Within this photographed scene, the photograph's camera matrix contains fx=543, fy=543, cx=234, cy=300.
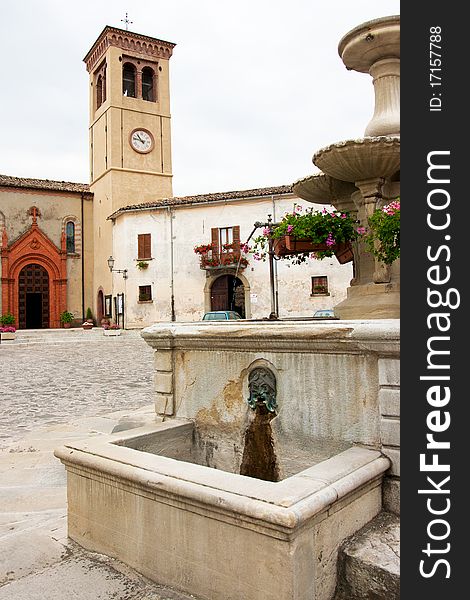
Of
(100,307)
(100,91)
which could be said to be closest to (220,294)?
(100,307)

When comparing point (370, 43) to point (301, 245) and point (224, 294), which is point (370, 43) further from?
point (224, 294)

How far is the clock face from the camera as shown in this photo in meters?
32.5

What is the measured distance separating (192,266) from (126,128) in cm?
991

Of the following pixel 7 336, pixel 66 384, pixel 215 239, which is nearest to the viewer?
pixel 66 384

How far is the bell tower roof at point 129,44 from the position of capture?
31719 millimetres

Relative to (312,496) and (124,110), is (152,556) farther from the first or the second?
(124,110)

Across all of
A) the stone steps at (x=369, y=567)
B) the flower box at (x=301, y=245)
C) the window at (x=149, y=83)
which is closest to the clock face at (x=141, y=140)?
the window at (x=149, y=83)

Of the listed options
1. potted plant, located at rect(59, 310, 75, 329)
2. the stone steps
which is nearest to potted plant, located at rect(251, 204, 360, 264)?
the stone steps

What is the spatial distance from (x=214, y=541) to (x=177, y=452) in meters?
1.44

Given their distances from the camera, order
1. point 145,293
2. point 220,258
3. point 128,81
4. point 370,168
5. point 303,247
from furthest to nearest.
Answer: point 128,81 < point 145,293 < point 220,258 < point 303,247 < point 370,168

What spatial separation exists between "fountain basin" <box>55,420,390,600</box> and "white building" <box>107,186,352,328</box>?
944 inches

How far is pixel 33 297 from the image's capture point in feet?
107

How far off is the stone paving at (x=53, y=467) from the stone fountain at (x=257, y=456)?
154 millimetres

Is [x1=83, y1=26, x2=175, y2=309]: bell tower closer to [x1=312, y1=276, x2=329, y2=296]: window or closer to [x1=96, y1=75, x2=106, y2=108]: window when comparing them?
[x1=96, y1=75, x2=106, y2=108]: window
